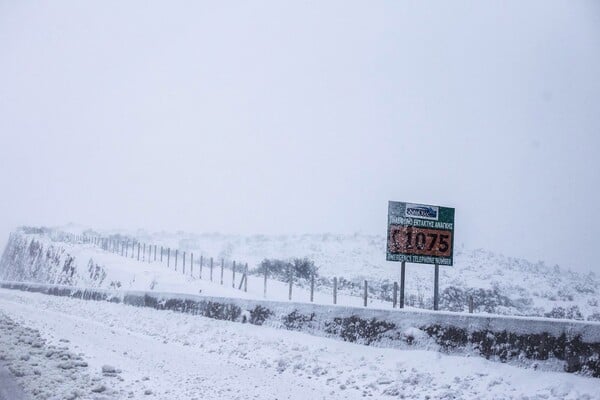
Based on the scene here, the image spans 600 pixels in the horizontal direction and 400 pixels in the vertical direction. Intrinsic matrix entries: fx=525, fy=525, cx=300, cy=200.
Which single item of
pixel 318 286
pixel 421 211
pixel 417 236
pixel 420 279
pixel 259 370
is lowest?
pixel 318 286

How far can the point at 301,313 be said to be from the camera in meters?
14.0

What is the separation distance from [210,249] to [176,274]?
91321 mm

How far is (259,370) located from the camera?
11.4 meters

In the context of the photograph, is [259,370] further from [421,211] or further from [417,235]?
[421,211]

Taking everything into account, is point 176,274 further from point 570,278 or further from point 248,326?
point 570,278

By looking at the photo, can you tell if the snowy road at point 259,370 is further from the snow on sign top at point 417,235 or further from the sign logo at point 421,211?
the sign logo at point 421,211

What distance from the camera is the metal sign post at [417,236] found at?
643 inches

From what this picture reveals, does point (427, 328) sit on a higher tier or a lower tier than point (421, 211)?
lower

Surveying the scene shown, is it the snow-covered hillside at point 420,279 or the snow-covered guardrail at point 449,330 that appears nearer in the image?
the snow-covered guardrail at point 449,330

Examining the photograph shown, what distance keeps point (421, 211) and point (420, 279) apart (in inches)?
1980

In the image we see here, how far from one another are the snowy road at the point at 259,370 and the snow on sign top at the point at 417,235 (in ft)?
15.5

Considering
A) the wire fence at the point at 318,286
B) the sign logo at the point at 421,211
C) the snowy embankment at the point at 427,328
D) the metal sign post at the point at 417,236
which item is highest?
the sign logo at the point at 421,211

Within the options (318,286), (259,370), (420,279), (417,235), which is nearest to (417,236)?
(417,235)

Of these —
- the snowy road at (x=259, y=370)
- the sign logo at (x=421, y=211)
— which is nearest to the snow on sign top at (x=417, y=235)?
the sign logo at (x=421, y=211)
